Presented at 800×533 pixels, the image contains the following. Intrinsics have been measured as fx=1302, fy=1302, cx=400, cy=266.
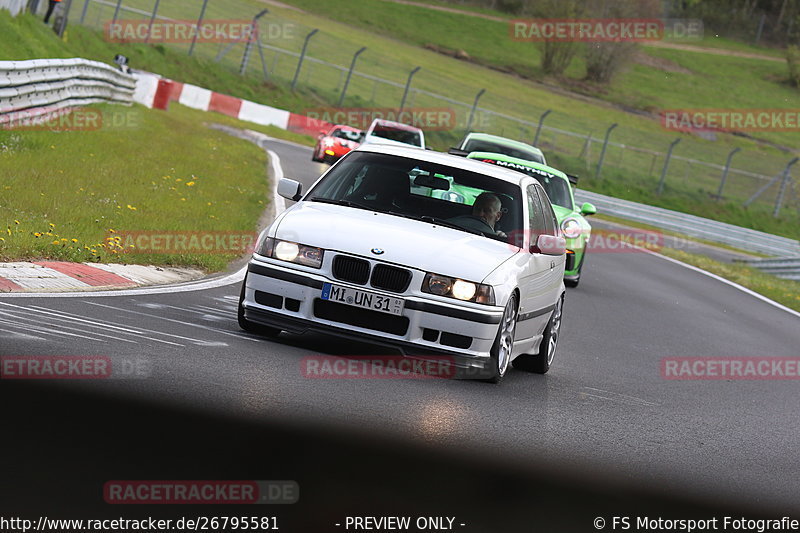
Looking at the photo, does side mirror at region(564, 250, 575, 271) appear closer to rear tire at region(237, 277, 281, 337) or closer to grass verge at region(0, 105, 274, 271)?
grass verge at region(0, 105, 274, 271)

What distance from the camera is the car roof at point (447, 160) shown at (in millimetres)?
9461

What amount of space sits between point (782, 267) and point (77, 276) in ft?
76.6

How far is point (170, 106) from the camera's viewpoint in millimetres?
39469

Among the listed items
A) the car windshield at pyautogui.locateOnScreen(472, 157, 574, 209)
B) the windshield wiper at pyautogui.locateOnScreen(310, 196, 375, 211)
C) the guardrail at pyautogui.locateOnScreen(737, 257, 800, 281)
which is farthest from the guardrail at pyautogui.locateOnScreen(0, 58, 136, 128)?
the guardrail at pyautogui.locateOnScreen(737, 257, 800, 281)

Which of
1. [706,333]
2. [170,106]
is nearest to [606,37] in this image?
[170,106]

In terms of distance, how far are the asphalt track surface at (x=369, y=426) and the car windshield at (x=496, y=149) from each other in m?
8.86

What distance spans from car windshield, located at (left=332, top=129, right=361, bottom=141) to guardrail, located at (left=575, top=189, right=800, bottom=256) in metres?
9.68

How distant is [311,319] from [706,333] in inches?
318

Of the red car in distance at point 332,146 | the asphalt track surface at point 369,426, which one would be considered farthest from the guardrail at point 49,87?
the asphalt track surface at point 369,426

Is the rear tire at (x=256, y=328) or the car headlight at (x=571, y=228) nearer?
the rear tire at (x=256, y=328)

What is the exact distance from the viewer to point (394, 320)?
8039 mm

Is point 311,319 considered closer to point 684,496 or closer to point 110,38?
point 684,496

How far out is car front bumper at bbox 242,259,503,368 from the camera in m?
8.02

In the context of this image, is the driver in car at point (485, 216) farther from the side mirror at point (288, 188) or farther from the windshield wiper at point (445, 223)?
the side mirror at point (288, 188)
